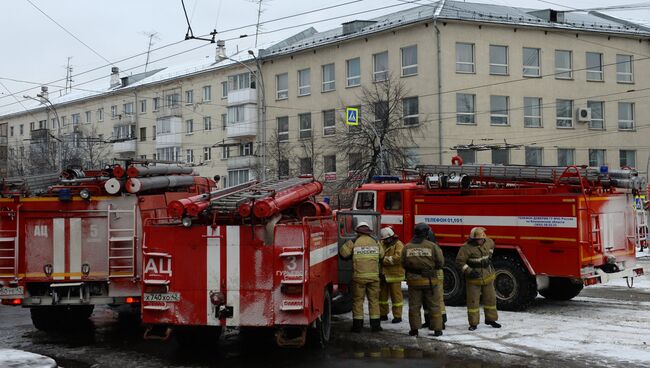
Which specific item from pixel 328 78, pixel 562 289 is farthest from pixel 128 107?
pixel 562 289

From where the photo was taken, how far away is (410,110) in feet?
128

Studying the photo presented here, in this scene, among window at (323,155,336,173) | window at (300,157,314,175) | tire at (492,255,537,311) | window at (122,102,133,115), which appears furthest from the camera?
window at (122,102,133,115)

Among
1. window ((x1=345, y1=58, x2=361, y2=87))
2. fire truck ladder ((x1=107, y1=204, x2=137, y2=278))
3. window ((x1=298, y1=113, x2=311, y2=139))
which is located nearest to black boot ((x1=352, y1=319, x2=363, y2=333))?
fire truck ladder ((x1=107, y1=204, x2=137, y2=278))

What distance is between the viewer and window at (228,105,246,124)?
161 feet

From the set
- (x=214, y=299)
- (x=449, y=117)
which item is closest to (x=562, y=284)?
(x=214, y=299)

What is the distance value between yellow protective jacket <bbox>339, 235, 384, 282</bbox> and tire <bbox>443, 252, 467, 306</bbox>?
323 cm

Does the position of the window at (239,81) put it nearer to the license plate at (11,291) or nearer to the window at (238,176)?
the window at (238,176)

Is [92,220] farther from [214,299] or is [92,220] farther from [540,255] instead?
[540,255]

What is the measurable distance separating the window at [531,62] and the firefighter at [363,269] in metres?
32.1

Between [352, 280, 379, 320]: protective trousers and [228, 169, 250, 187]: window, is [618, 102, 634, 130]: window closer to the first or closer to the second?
[228, 169, 250, 187]: window

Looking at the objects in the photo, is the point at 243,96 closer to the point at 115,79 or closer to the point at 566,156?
the point at 566,156

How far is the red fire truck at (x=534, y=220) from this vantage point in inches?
480

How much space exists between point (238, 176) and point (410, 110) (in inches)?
628

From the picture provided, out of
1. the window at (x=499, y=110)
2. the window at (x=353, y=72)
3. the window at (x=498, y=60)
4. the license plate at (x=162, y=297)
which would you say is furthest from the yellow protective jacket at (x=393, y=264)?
the window at (x=353, y=72)
